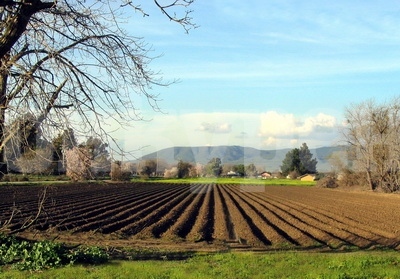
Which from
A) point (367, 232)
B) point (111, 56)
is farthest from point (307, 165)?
point (111, 56)

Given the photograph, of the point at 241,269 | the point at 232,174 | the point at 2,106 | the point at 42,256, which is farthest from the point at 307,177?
the point at 2,106

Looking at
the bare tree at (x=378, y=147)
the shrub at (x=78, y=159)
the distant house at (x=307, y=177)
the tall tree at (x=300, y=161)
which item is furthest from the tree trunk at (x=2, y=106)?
the tall tree at (x=300, y=161)

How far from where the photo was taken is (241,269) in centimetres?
858

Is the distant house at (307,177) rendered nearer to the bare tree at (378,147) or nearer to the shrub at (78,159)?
the bare tree at (378,147)

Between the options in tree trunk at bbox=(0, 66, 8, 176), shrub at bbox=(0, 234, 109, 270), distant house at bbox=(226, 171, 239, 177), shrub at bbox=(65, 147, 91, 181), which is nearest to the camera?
shrub at bbox=(65, 147, 91, 181)

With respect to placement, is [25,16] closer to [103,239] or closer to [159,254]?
[159,254]

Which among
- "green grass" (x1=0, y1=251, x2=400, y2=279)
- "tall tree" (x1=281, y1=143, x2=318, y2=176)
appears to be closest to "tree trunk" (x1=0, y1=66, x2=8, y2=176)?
"green grass" (x1=0, y1=251, x2=400, y2=279)

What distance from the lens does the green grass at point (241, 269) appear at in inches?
314

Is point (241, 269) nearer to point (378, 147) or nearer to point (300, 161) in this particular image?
point (378, 147)

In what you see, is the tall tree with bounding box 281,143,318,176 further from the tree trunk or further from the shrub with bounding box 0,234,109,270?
the tree trunk

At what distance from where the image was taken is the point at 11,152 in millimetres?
6984

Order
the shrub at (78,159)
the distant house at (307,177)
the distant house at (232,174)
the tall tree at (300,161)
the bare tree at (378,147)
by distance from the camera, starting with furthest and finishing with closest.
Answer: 1. the tall tree at (300,161)
2. the distant house at (307,177)
3. the distant house at (232,174)
4. the bare tree at (378,147)
5. the shrub at (78,159)

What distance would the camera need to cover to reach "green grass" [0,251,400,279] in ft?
26.2

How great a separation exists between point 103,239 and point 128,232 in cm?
289
